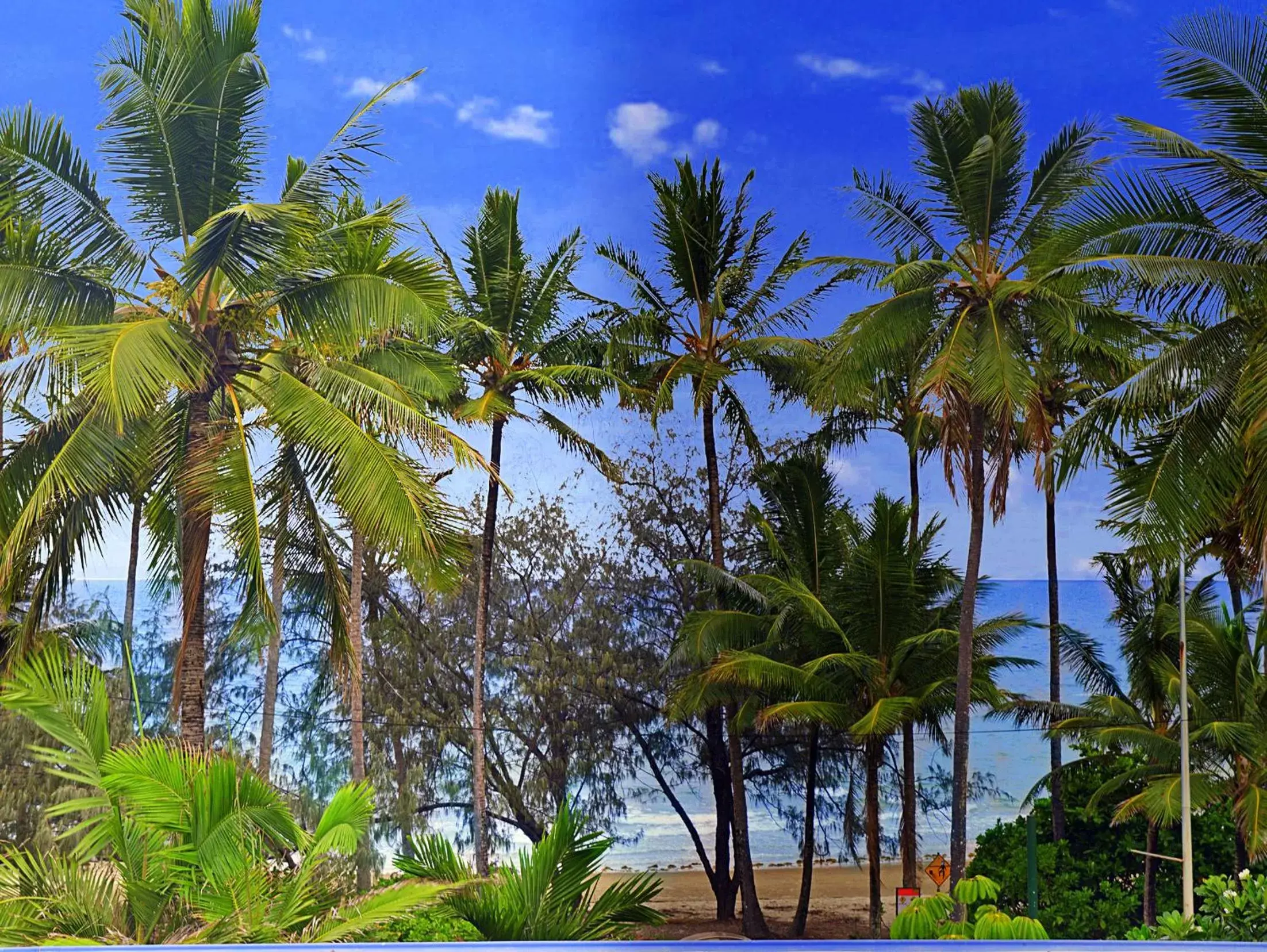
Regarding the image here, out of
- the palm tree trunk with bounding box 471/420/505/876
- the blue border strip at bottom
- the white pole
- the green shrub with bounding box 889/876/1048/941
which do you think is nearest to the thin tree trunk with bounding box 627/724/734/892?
the palm tree trunk with bounding box 471/420/505/876

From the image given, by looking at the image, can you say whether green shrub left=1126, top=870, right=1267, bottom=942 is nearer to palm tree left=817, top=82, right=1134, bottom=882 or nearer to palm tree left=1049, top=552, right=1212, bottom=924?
palm tree left=817, top=82, right=1134, bottom=882

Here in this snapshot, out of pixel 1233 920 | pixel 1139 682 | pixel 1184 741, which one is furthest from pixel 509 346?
pixel 1233 920

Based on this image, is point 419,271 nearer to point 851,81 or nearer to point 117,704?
point 851,81

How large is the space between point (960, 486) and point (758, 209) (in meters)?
2.57

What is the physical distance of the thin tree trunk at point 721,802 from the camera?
358 inches

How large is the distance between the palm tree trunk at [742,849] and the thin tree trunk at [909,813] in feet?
3.62

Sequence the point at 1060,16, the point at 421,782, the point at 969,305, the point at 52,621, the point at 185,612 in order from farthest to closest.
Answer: the point at 421,782
the point at 52,621
the point at 1060,16
the point at 969,305
the point at 185,612

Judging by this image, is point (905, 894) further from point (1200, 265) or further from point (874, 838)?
point (1200, 265)

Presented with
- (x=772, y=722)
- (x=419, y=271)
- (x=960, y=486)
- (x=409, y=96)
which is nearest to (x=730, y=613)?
(x=772, y=722)

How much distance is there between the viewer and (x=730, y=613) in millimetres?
8539

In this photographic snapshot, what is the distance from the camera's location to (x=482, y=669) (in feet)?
28.8

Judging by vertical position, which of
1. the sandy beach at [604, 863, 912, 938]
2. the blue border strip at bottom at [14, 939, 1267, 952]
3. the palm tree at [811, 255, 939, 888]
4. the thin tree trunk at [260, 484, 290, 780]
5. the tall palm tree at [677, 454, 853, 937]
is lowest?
the sandy beach at [604, 863, 912, 938]

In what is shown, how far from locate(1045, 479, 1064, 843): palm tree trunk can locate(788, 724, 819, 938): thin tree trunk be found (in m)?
1.77

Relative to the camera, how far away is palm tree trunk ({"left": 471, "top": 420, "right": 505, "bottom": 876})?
28.6 ft
